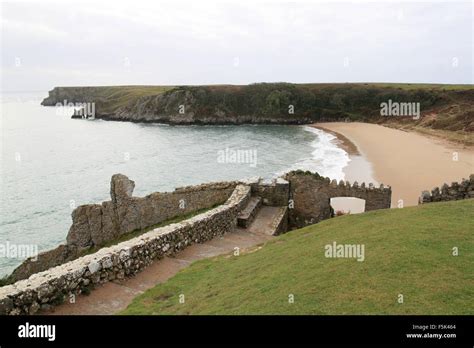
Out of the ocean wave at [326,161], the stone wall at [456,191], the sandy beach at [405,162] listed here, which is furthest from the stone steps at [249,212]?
the ocean wave at [326,161]

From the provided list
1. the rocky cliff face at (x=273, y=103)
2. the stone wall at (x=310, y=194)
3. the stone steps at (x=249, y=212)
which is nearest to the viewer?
the stone steps at (x=249, y=212)

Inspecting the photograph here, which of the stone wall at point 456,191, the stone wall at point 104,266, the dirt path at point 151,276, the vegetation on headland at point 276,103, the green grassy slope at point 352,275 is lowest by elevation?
the dirt path at point 151,276

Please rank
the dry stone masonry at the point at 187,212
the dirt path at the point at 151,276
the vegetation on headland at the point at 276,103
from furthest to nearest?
1. the vegetation on headland at the point at 276,103
2. the dry stone masonry at the point at 187,212
3. the dirt path at the point at 151,276

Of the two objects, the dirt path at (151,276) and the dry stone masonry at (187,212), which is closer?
the dirt path at (151,276)

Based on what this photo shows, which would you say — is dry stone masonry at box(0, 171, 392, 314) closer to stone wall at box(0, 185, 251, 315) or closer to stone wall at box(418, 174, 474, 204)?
stone wall at box(0, 185, 251, 315)

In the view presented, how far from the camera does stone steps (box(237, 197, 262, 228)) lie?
69.6 ft

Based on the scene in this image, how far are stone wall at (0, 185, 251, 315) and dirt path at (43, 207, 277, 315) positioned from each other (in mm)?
264

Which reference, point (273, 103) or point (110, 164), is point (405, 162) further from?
point (273, 103)

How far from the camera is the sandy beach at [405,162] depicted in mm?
43344

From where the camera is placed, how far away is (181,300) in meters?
10.9

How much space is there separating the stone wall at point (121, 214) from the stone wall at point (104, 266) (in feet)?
18.5

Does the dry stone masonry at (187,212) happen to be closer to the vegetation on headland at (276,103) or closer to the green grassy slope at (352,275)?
the green grassy slope at (352,275)

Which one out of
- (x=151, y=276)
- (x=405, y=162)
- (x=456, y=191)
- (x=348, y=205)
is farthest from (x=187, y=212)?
(x=405, y=162)
